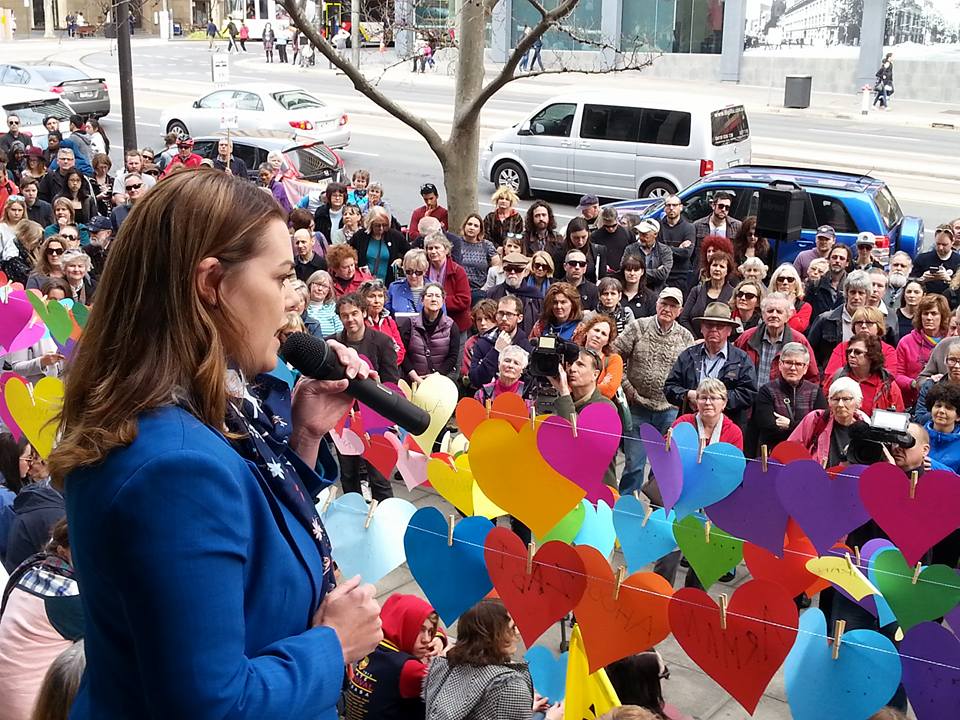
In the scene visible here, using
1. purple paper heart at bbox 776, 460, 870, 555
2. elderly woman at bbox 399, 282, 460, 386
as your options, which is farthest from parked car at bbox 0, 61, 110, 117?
purple paper heart at bbox 776, 460, 870, 555

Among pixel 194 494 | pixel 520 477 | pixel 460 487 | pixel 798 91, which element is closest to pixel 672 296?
pixel 460 487

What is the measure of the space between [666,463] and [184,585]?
10.1 ft

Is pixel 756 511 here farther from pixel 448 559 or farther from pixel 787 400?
pixel 787 400

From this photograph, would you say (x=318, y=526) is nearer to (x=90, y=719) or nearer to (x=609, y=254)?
(x=90, y=719)

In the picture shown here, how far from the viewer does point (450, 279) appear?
955 cm

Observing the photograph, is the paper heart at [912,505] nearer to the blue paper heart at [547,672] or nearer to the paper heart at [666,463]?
the paper heart at [666,463]

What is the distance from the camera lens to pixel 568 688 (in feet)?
12.5

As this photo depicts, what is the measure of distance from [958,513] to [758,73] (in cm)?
3499

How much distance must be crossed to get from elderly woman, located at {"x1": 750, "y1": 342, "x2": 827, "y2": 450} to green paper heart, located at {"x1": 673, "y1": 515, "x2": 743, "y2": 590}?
109 inches

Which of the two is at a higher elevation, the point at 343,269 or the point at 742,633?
the point at 742,633

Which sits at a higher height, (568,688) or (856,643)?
(856,643)

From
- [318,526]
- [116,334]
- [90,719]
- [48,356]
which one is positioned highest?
[116,334]

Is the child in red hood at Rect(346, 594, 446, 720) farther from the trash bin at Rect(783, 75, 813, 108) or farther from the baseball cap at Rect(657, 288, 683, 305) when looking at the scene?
the trash bin at Rect(783, 75, 813, 108)

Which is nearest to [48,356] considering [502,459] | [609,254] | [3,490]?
[3,490]
